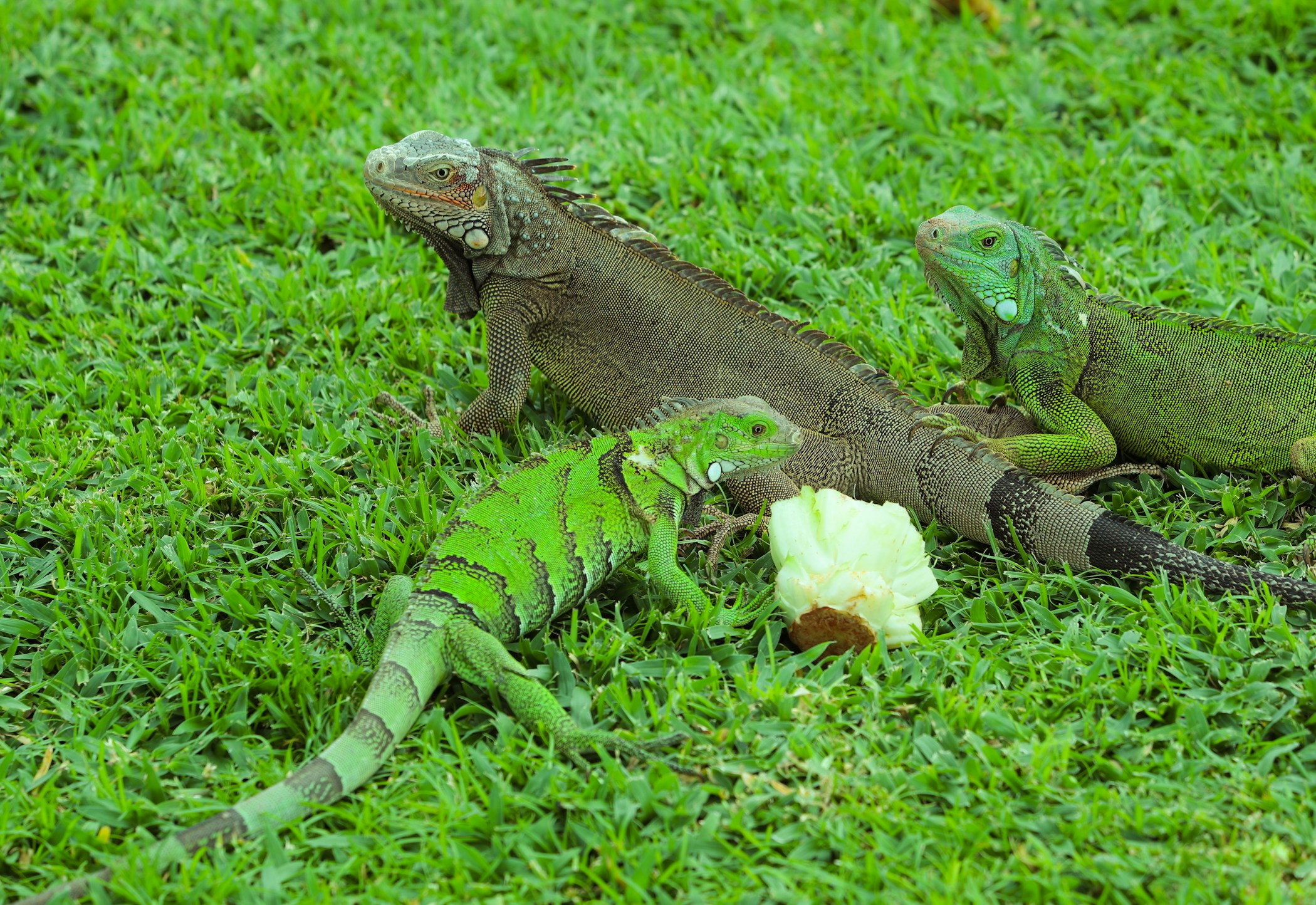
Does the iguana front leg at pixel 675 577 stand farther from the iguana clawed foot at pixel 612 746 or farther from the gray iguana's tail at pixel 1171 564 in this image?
the gray iguana's tail at pixel 1171 564

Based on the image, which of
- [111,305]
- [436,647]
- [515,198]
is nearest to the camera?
[436,647]

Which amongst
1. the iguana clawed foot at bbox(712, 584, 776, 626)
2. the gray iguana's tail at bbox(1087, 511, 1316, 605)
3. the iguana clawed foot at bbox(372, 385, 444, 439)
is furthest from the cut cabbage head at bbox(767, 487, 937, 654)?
the iguana clawed foot at bbox(372, 385, 444, 439)

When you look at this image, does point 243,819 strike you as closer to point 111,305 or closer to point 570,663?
point 570,663

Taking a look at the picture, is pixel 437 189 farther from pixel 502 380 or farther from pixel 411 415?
pixel 411 415

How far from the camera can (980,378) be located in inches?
175

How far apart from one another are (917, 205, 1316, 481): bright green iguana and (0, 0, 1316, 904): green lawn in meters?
0.19

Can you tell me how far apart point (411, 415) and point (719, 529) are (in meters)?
1.35

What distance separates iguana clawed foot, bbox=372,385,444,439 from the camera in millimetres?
4488

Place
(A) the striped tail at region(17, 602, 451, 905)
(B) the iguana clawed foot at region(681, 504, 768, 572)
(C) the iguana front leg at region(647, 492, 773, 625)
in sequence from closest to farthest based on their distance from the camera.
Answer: (A) the striped tail at region(17, 602, 451, 905), (C) the iguana front leg at region(647, 492, 773, 625), (B) the iguana clawed foot at region(681, 504, 768, 572)

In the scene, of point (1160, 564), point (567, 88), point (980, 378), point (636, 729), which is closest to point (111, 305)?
point (567, 88)

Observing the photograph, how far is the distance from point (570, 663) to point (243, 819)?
98cm

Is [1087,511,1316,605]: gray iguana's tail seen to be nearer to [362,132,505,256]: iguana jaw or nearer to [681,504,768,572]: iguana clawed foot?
[681,504,768,572]: iguana clawed foot

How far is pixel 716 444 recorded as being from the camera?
3604 millimetres

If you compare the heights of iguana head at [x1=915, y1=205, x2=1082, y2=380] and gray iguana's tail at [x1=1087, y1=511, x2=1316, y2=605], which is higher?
iguana head at [x1=915, y1=205, x2=1082, y2=380]
